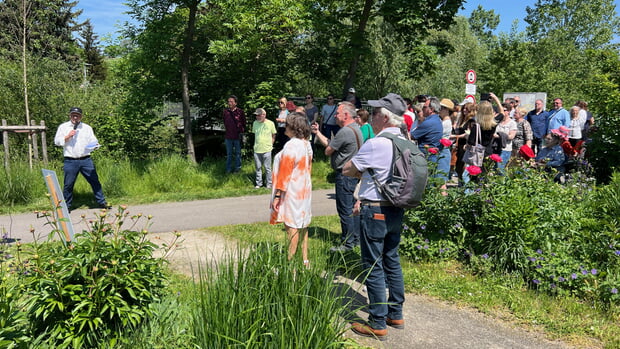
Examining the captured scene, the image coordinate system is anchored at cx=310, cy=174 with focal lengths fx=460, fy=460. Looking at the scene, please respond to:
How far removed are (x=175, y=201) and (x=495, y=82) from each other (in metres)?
29.7

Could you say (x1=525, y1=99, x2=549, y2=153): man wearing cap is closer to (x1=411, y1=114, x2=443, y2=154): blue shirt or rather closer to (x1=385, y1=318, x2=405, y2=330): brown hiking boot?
(x1=411, y1=114, x2=443, y2=154): blue shirt

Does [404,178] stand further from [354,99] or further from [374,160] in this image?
[354,99]

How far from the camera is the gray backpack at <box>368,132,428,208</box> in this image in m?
3.67

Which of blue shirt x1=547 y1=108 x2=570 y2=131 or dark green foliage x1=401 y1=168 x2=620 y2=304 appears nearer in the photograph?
dark green foliage x1=401 y1=168 x2=620 y2=304

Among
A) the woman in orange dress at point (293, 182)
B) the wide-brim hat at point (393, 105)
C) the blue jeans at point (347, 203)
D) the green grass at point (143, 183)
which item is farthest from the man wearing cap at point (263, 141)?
the wide-brim hat at point (393, 105)

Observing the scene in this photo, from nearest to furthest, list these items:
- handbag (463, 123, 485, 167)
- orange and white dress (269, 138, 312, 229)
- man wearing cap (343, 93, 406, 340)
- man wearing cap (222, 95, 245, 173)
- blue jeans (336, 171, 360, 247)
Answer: man wearing cap (343, 93, 406, 340) < orange and white dress (269, 138, 312, 229) < blue jeans (336, 171, 360, 247) < handbag (463, 123, 485, 167) < man wearing cap (222, 95, 245, 173)

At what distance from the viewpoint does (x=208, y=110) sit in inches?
578

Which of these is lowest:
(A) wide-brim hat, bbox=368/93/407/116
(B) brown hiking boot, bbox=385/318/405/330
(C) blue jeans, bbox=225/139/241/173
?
(B) brown hiking boot, bbox=385/318/405/330

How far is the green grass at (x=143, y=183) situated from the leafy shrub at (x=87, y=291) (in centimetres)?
675

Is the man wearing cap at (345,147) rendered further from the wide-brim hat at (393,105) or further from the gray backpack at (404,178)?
the gray backpack at (404,178)

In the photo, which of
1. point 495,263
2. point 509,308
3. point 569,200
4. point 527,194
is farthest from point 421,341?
point 569,200

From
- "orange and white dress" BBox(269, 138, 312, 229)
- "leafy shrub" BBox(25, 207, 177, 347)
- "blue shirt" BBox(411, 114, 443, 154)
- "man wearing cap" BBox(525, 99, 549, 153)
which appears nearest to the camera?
"leafy shrub" BBox(25, 207, 177, 347)

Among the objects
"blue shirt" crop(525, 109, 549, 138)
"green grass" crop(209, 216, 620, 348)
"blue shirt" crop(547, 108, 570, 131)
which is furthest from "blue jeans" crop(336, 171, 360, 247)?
"blue shirt" crop(525, 109, 549, 138)

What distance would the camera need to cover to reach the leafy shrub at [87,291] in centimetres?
282
